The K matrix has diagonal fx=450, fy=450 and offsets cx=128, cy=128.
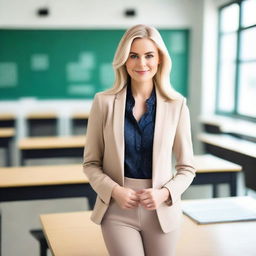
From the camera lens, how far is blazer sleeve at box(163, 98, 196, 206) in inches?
57.3

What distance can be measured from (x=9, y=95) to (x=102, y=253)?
20.6 feet

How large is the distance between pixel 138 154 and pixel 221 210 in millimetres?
852

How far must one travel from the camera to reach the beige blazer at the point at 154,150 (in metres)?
1.41

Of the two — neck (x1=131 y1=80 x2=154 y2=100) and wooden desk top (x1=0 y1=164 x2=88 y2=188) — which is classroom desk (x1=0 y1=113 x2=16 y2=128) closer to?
wooden desk top (x1=0 y1=164 x2=88 y2=188)

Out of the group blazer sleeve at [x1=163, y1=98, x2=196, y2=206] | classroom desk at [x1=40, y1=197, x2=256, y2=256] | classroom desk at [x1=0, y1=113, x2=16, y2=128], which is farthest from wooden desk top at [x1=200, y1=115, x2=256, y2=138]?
blazer sleeve at [x1=163, y1=98, x2=196, y2=206]

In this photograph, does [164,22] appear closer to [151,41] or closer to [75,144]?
[75,144]

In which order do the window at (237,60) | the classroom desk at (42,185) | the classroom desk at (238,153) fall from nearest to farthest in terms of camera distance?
1. the classroom desk at (42,185)
2. the classroom desk at (238,153)
3. the window at (237,60)

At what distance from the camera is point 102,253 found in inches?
64.7

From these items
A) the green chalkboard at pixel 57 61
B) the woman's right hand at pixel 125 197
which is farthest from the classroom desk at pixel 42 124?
the woman's right hand at pixel 125 197

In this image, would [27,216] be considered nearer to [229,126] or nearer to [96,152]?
[229,126]

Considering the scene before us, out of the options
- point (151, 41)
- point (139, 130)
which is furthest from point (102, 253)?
point (151, 41)

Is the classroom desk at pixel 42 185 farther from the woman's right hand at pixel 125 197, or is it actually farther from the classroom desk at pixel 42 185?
the woman's right hand at pixel 125 197

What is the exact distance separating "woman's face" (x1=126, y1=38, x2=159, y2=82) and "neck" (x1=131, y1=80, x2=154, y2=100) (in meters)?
0.03

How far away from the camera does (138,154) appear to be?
143 centimetres
